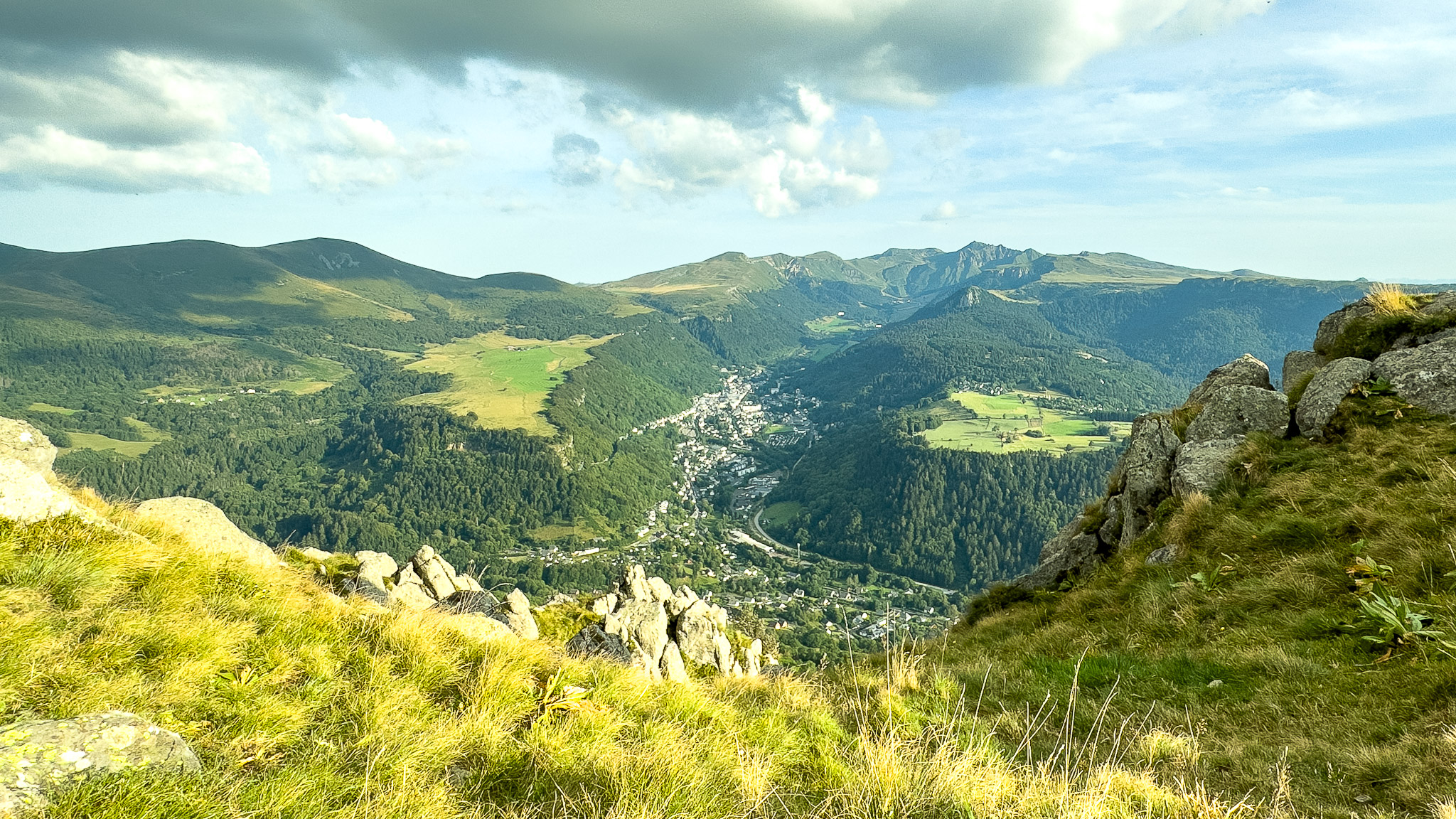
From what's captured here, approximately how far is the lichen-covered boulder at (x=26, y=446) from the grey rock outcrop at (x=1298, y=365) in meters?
29.0

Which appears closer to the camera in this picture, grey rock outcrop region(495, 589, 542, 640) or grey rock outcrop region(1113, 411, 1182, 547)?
grey rock outcrop region(1113, 411, 1182, 547)

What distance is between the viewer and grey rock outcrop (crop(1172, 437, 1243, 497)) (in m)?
12.2

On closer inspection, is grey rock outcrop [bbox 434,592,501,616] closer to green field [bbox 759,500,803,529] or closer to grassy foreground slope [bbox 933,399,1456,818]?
grassy foreground slope [bbox 933,399,1456,818]

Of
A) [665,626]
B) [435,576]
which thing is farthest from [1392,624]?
[665,626]

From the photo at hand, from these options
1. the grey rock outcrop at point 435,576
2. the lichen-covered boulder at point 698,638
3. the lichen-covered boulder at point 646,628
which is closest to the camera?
the grey rock outcrop at point 435,576

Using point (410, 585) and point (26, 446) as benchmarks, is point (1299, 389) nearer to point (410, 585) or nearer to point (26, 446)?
point (410, 585)

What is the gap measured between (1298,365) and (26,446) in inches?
1239

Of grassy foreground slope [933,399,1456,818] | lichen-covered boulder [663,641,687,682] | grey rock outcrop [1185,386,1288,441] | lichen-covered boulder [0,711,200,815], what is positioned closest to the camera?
lichen-covered boulder [0,711,200,815]

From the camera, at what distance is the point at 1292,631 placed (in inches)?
291

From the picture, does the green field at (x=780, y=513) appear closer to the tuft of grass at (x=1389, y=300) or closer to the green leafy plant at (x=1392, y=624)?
the tuft of grass at (x=1389, y=300)

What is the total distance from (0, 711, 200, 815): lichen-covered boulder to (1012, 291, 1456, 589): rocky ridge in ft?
45.7

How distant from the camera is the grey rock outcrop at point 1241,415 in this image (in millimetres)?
13289

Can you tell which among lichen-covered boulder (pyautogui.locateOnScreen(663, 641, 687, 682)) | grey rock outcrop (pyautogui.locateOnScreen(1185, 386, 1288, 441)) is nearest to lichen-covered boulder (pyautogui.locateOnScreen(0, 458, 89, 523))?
lichen-covered boulder (pyautogui.locateOnScreen(663, 641, 687, 682))

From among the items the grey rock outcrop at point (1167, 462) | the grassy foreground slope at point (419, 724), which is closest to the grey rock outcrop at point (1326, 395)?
the grey rock outcrop at point (1167, 462)
